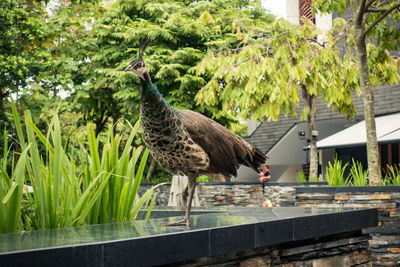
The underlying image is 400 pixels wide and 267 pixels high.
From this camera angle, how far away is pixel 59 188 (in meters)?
3.42

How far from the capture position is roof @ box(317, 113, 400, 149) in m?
15.2

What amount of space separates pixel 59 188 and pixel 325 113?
817 inches

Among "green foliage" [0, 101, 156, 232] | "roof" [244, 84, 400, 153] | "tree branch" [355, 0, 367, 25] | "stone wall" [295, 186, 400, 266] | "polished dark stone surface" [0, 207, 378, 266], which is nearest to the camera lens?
"polished dark stone surface" [0, 207, 378, 266]

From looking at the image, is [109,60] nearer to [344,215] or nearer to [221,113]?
[221,113]

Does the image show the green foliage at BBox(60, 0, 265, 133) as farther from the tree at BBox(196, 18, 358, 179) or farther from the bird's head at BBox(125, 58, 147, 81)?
the bird's head at BBox(125, 58, 147, 81)

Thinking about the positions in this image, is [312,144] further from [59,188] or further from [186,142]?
[59,188]

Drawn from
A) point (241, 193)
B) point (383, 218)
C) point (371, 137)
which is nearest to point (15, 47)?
point (241, 193)

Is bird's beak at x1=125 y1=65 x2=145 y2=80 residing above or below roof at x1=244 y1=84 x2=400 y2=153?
below

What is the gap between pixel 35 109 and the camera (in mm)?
16547

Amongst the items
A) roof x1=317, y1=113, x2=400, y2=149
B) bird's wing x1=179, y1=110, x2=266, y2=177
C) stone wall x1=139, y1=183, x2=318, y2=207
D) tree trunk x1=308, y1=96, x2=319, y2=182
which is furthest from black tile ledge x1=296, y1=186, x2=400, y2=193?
tree trunk x1=308, y1=96, x2=319, y2=182

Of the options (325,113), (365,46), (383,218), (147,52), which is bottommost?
(383,218)

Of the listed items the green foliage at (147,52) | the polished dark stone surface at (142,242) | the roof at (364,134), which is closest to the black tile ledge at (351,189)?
the polished dark stone surface at (142,242)

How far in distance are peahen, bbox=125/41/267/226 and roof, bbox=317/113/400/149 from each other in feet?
37.7

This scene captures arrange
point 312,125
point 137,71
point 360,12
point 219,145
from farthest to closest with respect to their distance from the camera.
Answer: point 312,125 < point 360,12 < point 219,145 < point 137,71
